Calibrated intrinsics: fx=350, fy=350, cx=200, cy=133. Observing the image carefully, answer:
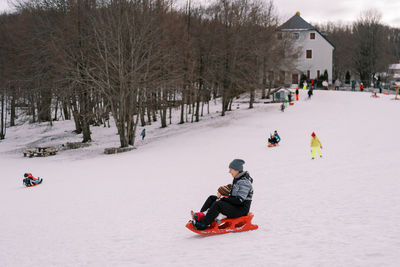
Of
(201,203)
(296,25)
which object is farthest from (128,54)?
(296,25)

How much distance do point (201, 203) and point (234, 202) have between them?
398 cm

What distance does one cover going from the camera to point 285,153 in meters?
20.4

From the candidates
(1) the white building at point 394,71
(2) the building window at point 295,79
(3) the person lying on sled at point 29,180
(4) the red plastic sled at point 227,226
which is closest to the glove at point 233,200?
(4) the red plastic sled at point 227,226

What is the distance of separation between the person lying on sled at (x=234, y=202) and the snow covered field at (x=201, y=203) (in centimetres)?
41

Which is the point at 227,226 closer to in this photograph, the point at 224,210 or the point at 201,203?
the point at 224,210

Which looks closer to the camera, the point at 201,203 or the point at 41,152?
the point at 201,203

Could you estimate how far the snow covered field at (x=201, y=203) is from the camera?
641cm

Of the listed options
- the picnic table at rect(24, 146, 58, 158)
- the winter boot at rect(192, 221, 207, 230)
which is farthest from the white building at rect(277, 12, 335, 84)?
the winter boot at rect(192, 221, 207, 230)

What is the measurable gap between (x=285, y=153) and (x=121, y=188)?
10078 mm

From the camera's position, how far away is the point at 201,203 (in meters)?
11.2

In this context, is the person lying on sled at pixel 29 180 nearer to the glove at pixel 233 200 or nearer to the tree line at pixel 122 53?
the tree line at pixel 122 53

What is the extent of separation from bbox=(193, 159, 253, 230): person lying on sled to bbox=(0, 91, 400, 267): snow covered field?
0.41 m

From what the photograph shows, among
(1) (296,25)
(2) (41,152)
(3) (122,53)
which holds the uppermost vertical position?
(1) (296,25)

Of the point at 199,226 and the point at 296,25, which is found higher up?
the point at 296,25
